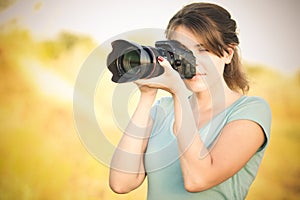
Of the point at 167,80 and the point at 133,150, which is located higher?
the point at 167,80

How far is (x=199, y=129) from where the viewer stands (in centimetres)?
87

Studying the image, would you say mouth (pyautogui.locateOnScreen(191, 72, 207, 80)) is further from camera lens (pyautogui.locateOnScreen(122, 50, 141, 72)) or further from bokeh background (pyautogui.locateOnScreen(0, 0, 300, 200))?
bokeh background (pyautogui.locateOnScreen(0, 0, 300, 200))

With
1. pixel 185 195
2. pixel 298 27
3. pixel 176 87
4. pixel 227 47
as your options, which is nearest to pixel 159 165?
pixel 185 195

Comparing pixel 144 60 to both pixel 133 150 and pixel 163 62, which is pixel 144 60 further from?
pixel 133 150

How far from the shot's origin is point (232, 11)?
73.0 inches

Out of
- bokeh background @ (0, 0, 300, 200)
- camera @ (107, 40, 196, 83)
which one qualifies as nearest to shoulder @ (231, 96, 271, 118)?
camera @ (107, 40, 196, 83)

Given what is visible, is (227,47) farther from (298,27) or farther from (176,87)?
(298,27)

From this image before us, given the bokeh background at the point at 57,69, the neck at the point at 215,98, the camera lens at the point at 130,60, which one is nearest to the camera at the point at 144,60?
the camera lens at the point at 130,60

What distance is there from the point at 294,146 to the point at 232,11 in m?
0.64

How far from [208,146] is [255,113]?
109 mm

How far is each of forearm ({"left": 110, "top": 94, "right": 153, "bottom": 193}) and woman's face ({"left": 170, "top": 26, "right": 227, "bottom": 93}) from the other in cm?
11

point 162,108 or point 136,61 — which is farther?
point 162,108

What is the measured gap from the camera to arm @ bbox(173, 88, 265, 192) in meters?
0.75

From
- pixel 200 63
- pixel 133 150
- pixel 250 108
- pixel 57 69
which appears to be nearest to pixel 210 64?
pixel 200 63
